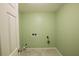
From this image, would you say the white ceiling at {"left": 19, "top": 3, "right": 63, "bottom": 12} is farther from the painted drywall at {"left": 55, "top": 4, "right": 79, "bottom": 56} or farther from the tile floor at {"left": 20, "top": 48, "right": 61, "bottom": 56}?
the tile floor at {"left": 20, "top": 48, "right": 61, "bottom": 56}

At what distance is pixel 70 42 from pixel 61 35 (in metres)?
0.14

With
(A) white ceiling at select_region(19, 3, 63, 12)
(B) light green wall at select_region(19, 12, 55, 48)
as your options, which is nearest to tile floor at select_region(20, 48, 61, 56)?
(B) light green wall at select_region(19, 12, 55, 48)

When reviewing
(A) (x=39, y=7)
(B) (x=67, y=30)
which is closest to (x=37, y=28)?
(A) (x=39, y=7)

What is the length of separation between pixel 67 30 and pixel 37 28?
1.18 feet

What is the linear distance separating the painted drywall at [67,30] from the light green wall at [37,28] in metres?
0.08

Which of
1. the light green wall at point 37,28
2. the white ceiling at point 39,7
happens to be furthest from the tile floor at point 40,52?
the white ceiling at point 39,7

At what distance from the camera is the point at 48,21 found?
1177 mm

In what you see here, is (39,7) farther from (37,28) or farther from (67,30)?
(67,30)

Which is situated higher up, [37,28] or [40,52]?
[37,28]

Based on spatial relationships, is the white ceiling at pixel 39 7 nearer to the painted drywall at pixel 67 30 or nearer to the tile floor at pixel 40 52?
the painted drywall at pixel 67 30

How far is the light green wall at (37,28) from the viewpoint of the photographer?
117 centimetres

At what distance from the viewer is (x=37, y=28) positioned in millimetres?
1190

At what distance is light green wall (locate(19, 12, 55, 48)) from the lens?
1174 millimetres

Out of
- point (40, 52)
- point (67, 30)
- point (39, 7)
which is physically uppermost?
point (39, 7)
